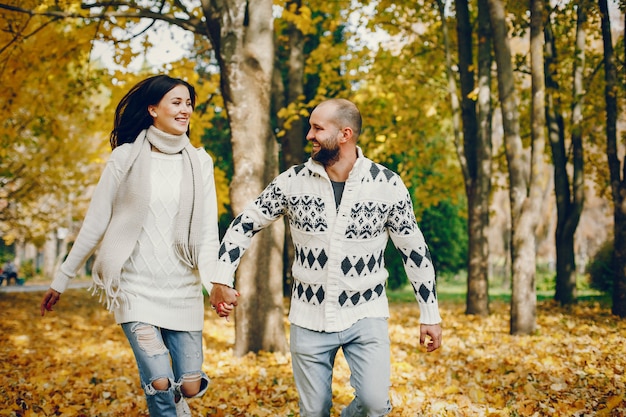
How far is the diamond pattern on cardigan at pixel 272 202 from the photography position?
371cm

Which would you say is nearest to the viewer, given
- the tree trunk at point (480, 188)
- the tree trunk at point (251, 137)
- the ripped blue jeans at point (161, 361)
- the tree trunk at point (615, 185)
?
the ripped blue jeans at point (161, 361)

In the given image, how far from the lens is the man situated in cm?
352

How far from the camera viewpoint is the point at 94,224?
3613 mm

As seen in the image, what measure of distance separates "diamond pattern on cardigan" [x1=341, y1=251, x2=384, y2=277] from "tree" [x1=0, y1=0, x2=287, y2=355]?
397cm

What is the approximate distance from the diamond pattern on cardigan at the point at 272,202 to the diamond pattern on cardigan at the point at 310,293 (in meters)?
0.44

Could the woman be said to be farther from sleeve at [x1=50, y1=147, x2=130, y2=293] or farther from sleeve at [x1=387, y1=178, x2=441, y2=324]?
sleeve at [x1=387, y1=178, x2=441, y2=324]

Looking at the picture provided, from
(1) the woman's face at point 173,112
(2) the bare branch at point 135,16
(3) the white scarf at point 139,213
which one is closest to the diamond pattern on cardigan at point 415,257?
(3) the white scarf at point 139,213

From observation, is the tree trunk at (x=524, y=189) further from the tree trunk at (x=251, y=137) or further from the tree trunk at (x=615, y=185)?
the tree trunk at (x=251, y=137)

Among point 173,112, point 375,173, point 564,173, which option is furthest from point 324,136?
point 564,173

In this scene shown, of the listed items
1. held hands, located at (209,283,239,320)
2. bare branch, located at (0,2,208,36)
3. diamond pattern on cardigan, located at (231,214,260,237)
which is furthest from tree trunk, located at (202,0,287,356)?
held hands, located at (209,283,239,320)

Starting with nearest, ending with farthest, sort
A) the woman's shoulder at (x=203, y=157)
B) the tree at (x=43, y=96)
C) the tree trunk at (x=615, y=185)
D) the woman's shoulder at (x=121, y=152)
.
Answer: the woman's shoulder at (x=121, y=152)
the woman's shoulder at (x=203, y=157)
the tree at (x=43, y=96)
the tree trunk at (x=615, y=185)

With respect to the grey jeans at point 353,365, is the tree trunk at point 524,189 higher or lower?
higher

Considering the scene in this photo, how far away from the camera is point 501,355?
24.7ft

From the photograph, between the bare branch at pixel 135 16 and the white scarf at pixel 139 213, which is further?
the bare branch at pixel 135 16
